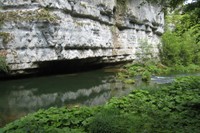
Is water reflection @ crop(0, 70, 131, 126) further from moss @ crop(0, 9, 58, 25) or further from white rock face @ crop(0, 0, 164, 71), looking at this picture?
moss @ crop(0, 9, 58, 25)

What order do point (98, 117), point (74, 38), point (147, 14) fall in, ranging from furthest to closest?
point (147, 14), point (74, 38), point (98, 117)

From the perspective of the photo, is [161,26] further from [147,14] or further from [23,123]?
[23,123]

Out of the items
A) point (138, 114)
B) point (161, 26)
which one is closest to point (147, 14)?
point (161, 26)

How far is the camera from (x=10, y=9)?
18688 mm

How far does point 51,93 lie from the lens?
15.8m

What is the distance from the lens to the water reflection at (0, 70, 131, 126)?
12.7 metres

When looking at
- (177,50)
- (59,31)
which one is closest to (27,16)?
(59,31)

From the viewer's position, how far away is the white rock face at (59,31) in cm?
1825

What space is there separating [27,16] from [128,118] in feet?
45.0

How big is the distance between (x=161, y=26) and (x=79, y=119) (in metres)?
34.7

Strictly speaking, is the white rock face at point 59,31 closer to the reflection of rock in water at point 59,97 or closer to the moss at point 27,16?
the moss at point 27,16

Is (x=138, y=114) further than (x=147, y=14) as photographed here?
No

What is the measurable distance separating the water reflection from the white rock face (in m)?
1.52

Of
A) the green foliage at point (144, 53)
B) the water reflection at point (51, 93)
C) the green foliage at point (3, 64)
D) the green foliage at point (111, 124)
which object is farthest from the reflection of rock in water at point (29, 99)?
the green foliage at point (144, 53)
